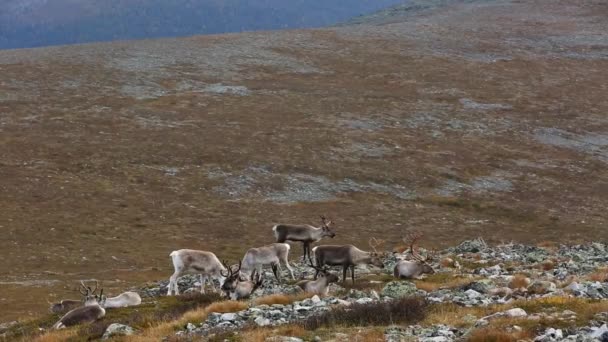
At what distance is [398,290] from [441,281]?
359 centimetres

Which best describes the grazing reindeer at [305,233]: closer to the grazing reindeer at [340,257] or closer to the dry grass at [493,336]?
the grazing reindeer at [340,257]

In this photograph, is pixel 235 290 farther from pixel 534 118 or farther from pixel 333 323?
pixel 534 118

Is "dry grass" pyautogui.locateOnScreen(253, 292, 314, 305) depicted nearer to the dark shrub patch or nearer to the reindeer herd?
the reindeer herd

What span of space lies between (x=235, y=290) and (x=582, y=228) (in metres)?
36.9

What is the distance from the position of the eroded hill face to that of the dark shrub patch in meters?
17.1

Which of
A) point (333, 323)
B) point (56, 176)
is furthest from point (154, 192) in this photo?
point (333, 323)

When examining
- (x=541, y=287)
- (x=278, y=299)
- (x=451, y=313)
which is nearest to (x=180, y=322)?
(x=278, y=299)

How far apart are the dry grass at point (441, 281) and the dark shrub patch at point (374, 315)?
5.25 m

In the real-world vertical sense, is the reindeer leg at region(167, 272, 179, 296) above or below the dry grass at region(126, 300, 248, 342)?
below

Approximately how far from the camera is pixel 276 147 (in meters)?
68.6

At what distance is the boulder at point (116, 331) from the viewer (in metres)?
18.2

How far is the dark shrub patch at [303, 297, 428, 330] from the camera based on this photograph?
55.4 ft

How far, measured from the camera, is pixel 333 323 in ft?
55.1

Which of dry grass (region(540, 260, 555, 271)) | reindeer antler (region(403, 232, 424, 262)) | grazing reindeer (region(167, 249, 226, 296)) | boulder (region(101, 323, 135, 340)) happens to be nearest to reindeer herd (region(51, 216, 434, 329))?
grazing reindeer (region(167, 249, 226, 296))
